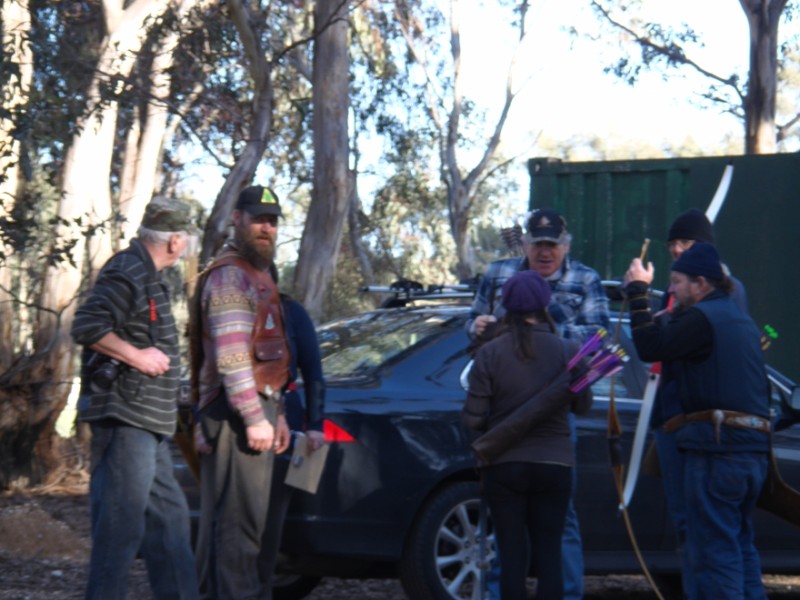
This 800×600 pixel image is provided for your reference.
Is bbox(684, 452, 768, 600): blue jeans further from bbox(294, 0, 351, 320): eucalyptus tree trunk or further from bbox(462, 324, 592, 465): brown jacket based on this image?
bbox(294, 0, 351, 320): eucalyptus tree trunk

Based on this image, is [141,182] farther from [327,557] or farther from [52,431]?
[327,557]

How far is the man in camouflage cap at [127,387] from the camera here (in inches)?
213

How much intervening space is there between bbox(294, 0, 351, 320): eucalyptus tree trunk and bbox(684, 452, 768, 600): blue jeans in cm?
844

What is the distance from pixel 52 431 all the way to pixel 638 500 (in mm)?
6711

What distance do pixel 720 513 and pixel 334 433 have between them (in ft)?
6.08

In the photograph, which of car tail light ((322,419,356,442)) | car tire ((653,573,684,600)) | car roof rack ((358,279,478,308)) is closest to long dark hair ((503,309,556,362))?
car tail light ((322,419,356,442))

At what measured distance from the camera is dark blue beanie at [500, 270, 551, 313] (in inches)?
221

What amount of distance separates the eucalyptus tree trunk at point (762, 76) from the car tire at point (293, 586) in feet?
35.2

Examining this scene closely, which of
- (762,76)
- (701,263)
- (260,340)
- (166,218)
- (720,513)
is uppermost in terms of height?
(762,76)

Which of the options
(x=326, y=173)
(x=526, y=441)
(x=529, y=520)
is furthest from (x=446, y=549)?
(x=326, y=173)

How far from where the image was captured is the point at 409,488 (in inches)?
260

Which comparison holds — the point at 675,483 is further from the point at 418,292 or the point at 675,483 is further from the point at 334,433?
the point at 418,292

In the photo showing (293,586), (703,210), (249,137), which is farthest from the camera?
(249,137)

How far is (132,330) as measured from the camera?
5.50 m
